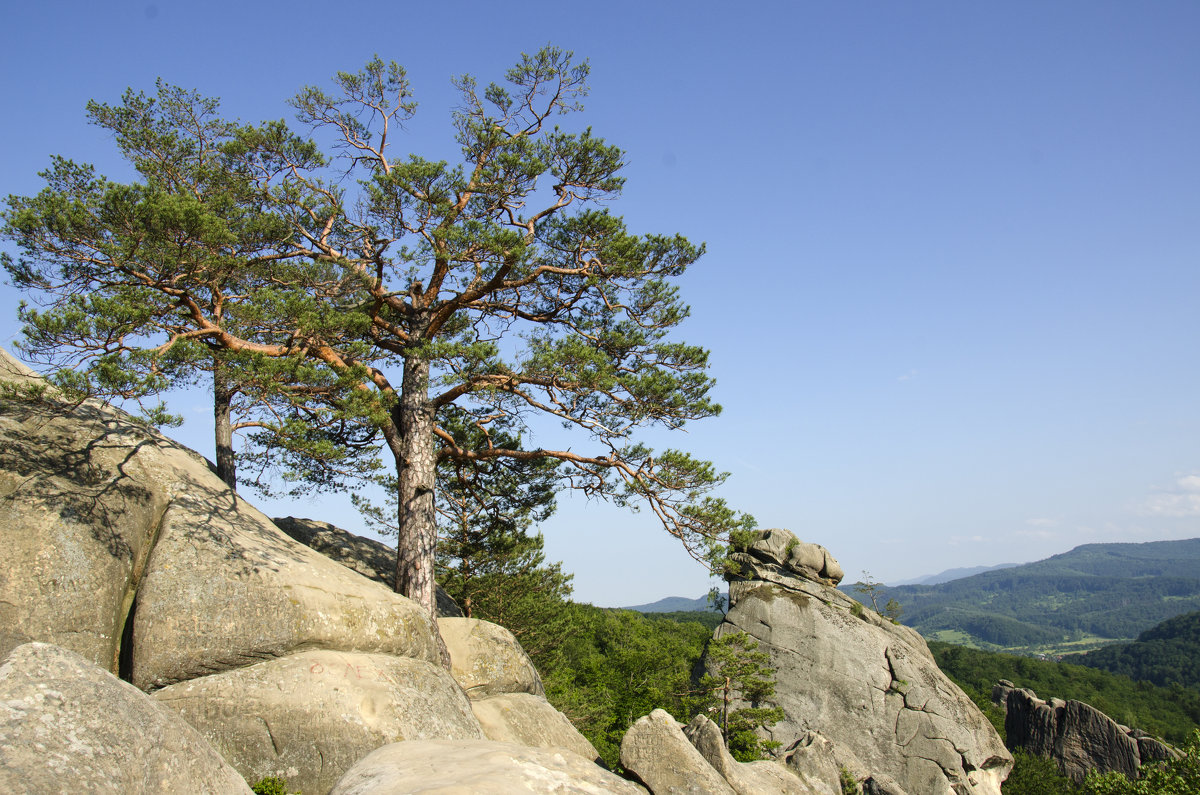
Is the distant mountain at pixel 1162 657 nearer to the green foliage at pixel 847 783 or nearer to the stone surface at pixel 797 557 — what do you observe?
the stone surface at pixel 797 557

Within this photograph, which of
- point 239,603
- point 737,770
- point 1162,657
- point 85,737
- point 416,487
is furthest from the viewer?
point 1162,657

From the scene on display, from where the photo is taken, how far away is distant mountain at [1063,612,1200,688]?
113188 millimetres

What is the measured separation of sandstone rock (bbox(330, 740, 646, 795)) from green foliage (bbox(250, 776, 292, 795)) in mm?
3490

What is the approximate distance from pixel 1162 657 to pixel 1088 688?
67.3 m

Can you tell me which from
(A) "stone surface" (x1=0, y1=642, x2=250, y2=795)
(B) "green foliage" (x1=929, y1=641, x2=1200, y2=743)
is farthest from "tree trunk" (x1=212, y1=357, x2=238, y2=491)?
(B) "green foliage" (x1=929, y1=641, x2=1200, y2=743)

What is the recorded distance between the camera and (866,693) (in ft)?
63.6

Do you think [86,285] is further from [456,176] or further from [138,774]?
[138,774]

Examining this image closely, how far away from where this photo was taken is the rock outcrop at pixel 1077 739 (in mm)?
30812

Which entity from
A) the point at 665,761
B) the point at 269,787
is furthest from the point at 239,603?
the point at 665,761

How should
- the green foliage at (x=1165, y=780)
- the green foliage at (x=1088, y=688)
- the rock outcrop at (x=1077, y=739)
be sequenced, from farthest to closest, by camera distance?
1. the green foliage at (x=1088, y=688)
2. the rock outcrop at (x=1077, y=739)
3. the green foliage at (x=1165, y=780)

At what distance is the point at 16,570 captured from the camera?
28.1ft

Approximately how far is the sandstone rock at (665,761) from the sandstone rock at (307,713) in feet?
8.18

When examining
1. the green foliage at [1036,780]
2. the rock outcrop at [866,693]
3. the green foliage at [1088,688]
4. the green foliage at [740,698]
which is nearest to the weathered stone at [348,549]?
the green foliage at [740,698]

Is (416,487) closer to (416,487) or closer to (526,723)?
(416,487)
